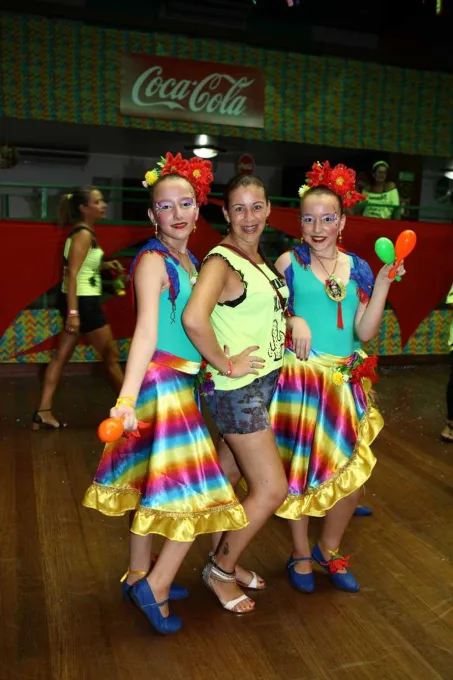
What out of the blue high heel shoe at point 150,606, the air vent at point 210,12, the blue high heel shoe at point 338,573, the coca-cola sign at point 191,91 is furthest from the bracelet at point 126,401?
the air vent at point 210,12

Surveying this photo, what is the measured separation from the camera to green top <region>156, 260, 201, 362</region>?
6.68ft

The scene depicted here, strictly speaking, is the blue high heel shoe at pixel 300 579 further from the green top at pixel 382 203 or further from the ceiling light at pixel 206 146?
the ceiling light at pixel 206 146

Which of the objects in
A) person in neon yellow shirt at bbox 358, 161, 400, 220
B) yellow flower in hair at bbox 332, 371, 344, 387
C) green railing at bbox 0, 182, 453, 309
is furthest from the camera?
person in neon yellow shirt at bbox 358, 161, 400, 220

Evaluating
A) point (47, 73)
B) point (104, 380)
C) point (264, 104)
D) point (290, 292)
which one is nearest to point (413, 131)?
point (264, 104)

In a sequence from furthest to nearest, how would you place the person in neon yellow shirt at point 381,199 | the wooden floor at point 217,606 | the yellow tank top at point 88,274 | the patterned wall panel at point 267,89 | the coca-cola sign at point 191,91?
the person in neon yellow shirt at point 381,199 < the coca-cola sign at point 191,91 < the patterned wall panel at point 267,89 < the yellow tank top at point 88,274 < the wooden floor at point 217,606

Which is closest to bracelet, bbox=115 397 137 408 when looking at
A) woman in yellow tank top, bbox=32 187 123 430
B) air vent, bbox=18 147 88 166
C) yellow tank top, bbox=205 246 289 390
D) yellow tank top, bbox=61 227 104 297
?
yellow tank top, bbox=205 246 289 390

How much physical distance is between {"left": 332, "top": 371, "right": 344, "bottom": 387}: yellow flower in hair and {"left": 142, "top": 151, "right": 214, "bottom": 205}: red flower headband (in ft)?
2.60

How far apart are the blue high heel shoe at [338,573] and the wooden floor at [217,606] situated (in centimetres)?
4

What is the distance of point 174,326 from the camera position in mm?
2047

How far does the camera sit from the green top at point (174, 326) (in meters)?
2.04

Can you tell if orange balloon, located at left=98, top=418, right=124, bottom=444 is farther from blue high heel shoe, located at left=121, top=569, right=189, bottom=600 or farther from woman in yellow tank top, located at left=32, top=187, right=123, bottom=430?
woman in yellow tank top, located at left=32, top=187, right=123, bottom=430

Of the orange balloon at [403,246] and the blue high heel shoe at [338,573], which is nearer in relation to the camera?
the orange balloon at [403,246]

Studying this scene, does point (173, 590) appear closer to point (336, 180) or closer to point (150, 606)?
point (150, 606)

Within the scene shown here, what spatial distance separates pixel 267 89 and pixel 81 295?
3.89 metres
